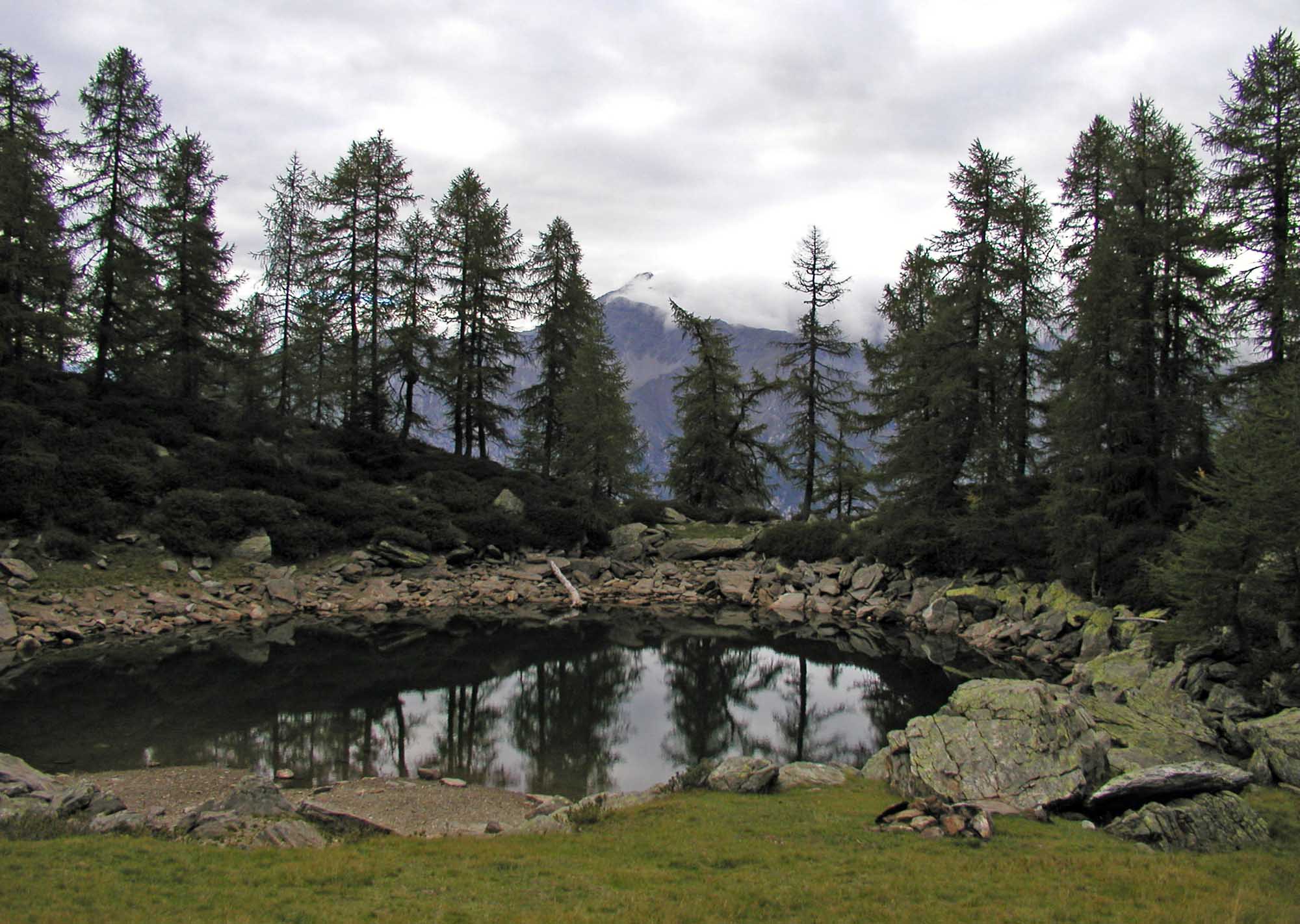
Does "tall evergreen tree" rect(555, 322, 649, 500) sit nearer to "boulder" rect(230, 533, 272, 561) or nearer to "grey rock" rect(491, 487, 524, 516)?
"grey rock" rect(491, 487, 524, 516)

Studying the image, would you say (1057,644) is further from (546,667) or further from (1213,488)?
(546,667)

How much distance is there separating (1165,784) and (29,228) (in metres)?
37.5

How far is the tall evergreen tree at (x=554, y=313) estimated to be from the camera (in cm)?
4359

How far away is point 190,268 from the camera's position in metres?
32.5

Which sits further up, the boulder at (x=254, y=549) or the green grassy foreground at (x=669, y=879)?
the boulder at (x=254, y=549)

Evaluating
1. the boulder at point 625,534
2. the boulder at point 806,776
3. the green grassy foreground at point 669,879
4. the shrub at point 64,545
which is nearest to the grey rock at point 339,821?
Answer: the green grassy foreground at point 669,879

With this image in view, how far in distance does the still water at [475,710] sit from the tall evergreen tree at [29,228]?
16.0 meters

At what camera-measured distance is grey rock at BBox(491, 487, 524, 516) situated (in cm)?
3591

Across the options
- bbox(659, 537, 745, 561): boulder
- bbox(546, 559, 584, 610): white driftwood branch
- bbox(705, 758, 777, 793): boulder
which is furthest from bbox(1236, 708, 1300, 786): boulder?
bbox(659, 537, 745, 561): boulder

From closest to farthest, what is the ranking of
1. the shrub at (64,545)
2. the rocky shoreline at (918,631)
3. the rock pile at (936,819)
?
the rock pile at (936,819) → the rocky shoreline at (918,631) → the shrub at (64,545)

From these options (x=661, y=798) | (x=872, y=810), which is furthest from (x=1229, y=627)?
(x=661, y=798)

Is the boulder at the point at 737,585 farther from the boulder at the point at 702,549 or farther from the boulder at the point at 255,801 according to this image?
the boulder at the point at 255,801

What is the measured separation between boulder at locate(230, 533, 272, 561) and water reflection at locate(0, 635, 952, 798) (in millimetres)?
7238

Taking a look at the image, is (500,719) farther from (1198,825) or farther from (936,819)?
(1198,825)
